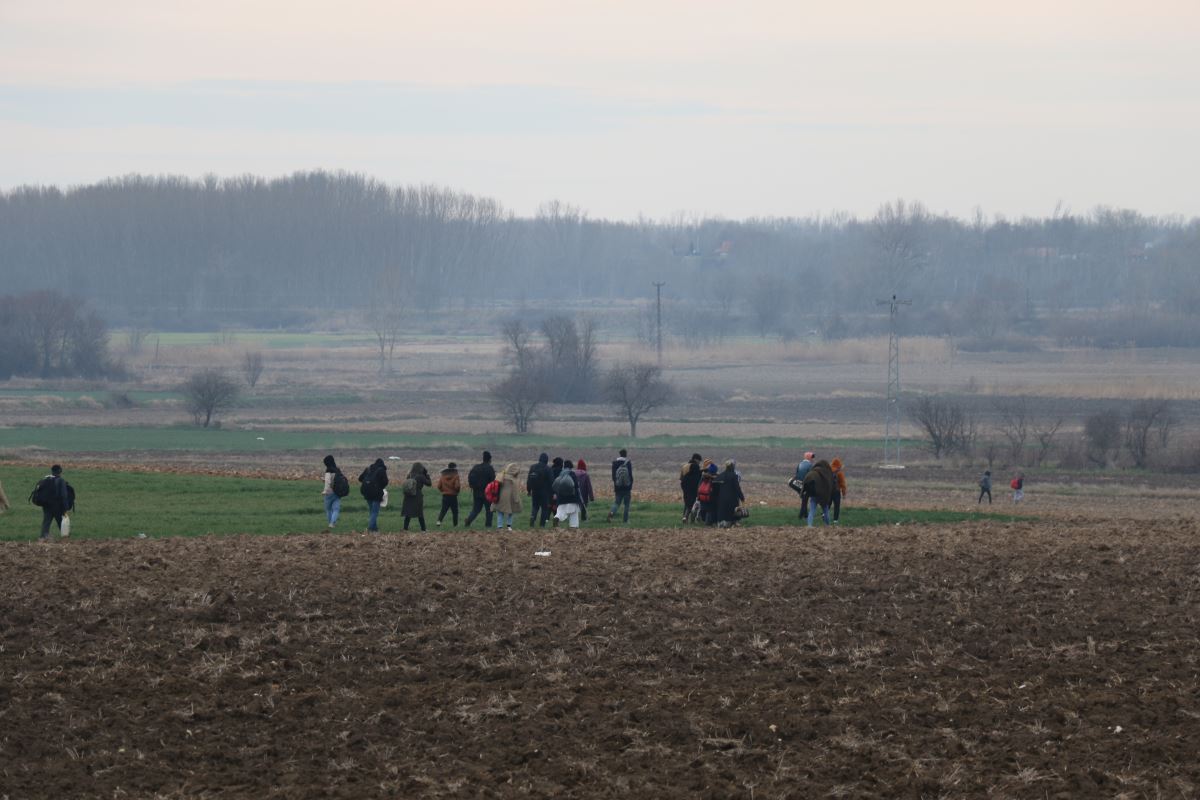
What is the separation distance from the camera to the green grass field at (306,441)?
6375cm

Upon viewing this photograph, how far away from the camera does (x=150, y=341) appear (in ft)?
490

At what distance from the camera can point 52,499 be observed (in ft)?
74.8

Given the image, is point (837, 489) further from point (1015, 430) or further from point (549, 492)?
point (1015, 430)

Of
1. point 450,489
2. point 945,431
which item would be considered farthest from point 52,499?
point 945,431

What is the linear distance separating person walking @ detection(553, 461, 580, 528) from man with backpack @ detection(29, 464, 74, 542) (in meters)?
7.80

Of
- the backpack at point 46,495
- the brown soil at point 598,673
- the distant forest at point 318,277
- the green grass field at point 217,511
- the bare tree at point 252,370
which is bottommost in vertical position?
the brown soil at point 598,673

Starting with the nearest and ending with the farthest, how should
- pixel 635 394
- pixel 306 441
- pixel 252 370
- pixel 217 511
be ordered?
pixel 217 511
pixel 306 441
pixel 635 394
pixel 252 370

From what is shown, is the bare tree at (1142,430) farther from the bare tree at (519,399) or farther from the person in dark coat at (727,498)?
the person in dark coat at (727,498)

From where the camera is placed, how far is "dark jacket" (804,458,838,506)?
1030 inches

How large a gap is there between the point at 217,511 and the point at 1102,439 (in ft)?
143

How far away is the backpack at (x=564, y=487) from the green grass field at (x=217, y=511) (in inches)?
50.1

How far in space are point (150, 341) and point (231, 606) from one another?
139025 millimetres

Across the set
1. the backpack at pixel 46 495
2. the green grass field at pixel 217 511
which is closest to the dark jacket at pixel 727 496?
the green grass field at pixel 217 511

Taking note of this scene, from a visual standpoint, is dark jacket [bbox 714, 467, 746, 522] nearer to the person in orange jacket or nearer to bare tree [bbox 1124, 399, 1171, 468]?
the person in orange jacket
